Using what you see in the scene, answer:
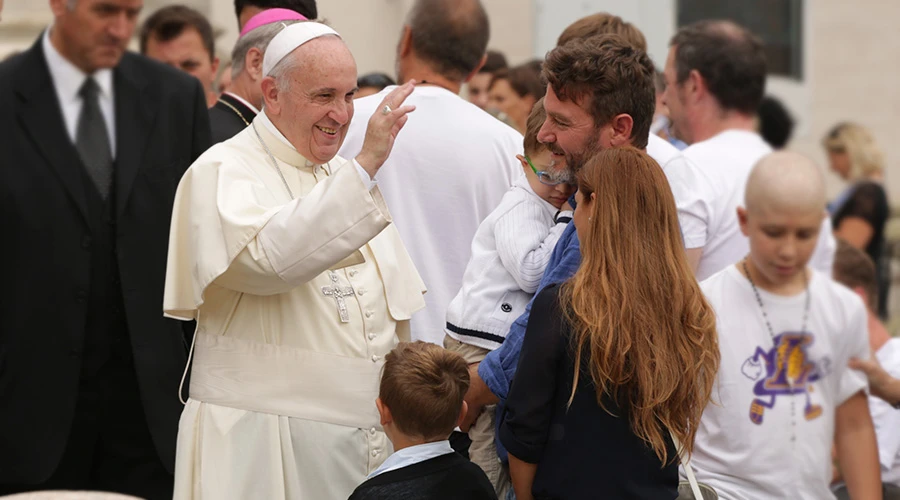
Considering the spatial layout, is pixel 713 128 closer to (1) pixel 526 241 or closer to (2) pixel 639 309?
(1) pixel 526 241

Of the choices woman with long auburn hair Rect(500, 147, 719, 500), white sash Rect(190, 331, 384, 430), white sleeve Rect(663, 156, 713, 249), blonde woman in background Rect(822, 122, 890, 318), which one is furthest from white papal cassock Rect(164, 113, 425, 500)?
blonde woman in background Rect(822, 122, 890, 318)

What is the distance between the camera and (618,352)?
288 cm

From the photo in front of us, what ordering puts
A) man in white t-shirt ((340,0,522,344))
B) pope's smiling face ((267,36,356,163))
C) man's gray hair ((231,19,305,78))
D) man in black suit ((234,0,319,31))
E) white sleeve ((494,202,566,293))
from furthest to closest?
man in black suit ((234,0,319,31)), man's gray hair ((231,19,305,78)), man in white t-shirt ((340,0,522,344)), pope's smiling face ((267,36,356,163)), white sleeve ((494,202,566,293))

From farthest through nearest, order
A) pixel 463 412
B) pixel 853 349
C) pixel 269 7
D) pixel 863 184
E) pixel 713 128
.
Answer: pixel 863 184
pixel 269 7
pixel 713 128
pixel 463 412
pixel 853 349

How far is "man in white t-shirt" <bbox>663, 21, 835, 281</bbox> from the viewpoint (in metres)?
3.40

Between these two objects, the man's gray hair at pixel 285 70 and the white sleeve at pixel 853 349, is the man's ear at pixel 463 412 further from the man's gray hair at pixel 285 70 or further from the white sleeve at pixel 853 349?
the white sleeve at pixel 853 349

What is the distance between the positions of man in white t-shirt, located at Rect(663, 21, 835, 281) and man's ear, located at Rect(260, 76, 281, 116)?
3.79 ft

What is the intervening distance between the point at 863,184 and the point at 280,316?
451cm

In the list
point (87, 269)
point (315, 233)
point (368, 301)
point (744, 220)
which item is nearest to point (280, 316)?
point (368, 301)

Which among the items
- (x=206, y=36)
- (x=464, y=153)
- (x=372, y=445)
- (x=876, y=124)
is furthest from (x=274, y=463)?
(x=876, y=124)

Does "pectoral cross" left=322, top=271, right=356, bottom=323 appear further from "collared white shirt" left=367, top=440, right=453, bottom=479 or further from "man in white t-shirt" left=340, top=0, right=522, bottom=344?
"man in white t-shirt" left=340, top=0, right=522, bottom=344

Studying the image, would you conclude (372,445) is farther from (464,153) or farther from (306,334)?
(464,153)

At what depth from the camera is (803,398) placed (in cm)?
242

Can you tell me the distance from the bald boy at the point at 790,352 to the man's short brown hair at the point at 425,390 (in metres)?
0.76
